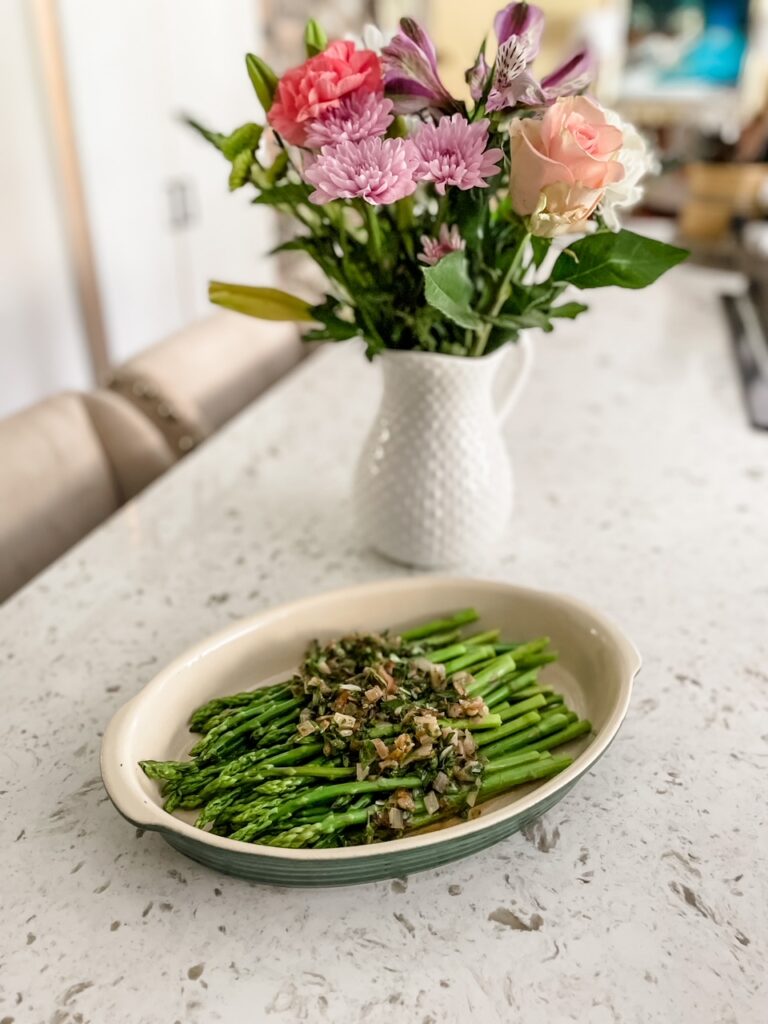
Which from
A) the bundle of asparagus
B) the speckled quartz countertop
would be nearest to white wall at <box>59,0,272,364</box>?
the speckled quartz countertop

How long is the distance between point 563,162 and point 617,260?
0.12 meters

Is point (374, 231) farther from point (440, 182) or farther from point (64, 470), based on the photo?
point (64, 470)

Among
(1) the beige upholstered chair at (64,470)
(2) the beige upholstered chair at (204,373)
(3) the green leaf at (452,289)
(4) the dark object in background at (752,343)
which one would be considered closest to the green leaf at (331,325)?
(3) the green leaf at (452,289)

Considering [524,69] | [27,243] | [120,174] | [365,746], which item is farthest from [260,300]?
[120,174]

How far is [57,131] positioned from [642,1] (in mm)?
4105

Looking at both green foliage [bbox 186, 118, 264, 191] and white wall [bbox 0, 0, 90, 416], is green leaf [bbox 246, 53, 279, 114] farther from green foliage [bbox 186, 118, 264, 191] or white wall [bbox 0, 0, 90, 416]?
white wall [bbox 0, 0, 90, 416]

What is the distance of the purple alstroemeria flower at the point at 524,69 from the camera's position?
578mm

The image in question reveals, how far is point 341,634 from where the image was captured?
752mm

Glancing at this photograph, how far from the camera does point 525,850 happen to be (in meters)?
0.58

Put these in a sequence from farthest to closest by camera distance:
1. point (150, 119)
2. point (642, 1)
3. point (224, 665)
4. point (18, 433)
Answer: point (642, 1)
point (150, 119)
point (18, 433)
point (224, 665)

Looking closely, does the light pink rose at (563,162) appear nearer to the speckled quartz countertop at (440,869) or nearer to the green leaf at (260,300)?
the green leaf at (260,300)

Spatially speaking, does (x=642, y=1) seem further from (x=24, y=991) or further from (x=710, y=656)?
(x=24, y=991)

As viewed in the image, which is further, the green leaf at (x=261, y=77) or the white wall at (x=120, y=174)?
the white wall at (x=120, y=174)

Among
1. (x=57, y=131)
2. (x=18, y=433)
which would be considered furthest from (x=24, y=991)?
(x=57, y=131)
